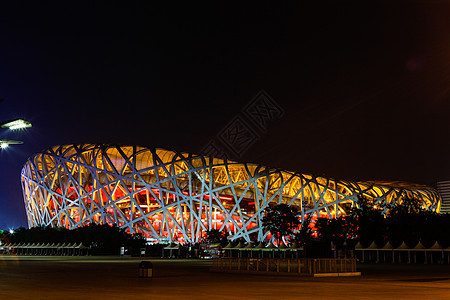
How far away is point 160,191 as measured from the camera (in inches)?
3263

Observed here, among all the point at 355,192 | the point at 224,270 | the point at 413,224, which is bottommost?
the point at 224,270

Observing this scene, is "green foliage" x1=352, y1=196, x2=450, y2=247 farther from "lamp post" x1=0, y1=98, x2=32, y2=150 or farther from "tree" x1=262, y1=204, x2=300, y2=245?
"lamp post" x1=0, y1=98, x2=32, y2=150

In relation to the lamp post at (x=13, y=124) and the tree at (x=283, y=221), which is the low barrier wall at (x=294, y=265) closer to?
the lamp post at (x=13, y=124)

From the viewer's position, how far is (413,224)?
55406mm

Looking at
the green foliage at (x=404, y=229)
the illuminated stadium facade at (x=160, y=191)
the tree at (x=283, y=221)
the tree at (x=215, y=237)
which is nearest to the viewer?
the green foliage at (x=404, y=229)

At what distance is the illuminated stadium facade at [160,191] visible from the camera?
82938mm

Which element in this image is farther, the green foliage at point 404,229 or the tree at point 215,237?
the tree at point 215,237

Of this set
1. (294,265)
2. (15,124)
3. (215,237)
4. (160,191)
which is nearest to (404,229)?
(215,237)

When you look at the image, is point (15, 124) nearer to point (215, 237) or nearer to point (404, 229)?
point (404, 229)

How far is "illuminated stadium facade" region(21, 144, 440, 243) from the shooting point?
272ft

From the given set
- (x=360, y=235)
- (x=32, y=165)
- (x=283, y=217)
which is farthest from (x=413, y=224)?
(x=32, y=165)

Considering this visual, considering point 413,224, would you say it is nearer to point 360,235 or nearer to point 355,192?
point 360,235

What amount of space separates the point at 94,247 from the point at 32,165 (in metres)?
32.6

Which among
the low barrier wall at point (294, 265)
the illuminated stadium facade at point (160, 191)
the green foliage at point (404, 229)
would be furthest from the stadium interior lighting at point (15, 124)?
the illuminated stadium facade at point (160, 191)
